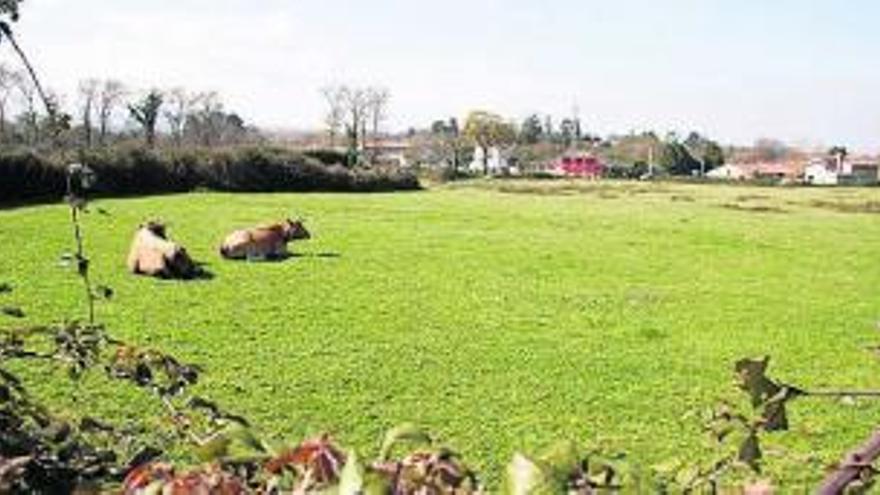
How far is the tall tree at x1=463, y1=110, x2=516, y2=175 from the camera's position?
8919 centimetres

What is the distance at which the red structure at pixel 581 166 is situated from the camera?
8631 cm

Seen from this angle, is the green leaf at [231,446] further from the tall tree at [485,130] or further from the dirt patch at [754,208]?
the tall tree at [485,130]

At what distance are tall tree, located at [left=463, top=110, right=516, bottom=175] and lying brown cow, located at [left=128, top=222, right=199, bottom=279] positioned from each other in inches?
2922

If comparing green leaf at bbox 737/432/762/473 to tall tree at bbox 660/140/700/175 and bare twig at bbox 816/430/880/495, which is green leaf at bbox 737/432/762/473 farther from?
tall tree at bbox 660/140/700/175

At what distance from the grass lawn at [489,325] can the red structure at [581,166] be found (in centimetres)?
6257

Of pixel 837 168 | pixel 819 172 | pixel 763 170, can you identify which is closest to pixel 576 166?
pixel 763 170

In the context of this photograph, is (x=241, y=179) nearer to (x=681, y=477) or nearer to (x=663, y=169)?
(x=681, y=477)

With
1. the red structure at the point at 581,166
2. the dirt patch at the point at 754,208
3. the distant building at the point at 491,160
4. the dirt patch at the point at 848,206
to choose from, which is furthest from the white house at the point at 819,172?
the dirt patch at the point at 754,208

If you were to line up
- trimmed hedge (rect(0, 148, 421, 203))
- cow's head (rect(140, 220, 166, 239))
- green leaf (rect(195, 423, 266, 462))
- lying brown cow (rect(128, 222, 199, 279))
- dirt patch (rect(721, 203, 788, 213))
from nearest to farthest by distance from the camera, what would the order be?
green leaf (rect(195, 423, 266, 462)), lying brown cow (rect(128, 222, 199, 279)), cow's head (rect(140, 220, 166, 239)), trimmed hedge (rect(0, 148, 421, 203)), dirt patch (rect(721, 203, 788, 213))

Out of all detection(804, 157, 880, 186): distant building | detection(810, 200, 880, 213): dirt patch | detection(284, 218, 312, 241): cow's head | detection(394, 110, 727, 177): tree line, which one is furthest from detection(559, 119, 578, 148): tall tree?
detection(284, 218, 312, 241): cow's head

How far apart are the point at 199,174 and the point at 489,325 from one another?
23.7m

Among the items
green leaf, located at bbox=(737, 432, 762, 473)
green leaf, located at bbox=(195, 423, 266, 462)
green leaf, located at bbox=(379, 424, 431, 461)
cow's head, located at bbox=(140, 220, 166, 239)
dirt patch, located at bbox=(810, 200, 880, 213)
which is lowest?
dirt patch, located at bbox=(810, 200, 880, 213)

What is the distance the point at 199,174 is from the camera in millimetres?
33906

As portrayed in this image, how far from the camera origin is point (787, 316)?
1305cm
